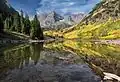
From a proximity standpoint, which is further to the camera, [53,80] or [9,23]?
[9,23]

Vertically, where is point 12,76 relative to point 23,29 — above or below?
below

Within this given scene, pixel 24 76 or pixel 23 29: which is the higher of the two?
pixel 23 29

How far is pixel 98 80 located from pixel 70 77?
454 centimetres

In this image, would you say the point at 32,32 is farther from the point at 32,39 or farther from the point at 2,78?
the point at 2,78

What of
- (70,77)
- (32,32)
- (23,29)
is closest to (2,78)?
(70,77)

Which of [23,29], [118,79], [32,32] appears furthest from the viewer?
[23,29]

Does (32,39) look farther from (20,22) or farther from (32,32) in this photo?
(20,22)

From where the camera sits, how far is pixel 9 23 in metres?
199

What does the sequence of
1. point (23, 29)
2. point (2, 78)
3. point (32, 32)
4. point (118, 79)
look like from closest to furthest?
point (118, 79) < point (2, 78) < point (32, 32) < point (23, 29)

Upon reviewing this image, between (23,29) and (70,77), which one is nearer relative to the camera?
(70,77)

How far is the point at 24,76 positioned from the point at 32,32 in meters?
143

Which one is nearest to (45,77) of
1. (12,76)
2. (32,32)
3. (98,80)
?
(12,76)

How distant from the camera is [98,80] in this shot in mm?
32812

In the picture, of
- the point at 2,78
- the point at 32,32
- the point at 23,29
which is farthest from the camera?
the point at 23,29
